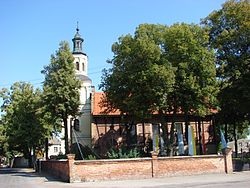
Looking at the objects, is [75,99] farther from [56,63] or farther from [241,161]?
[241,161]

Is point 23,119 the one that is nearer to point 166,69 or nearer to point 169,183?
point 166,69

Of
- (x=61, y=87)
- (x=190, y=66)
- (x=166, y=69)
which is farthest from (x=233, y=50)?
(x=61, y=87)

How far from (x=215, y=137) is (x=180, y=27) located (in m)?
21.9

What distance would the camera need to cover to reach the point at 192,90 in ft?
97.5

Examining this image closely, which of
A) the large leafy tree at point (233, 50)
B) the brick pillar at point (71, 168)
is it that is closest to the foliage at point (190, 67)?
the large leafy tree at point (233, 50)

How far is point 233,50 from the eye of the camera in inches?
1315

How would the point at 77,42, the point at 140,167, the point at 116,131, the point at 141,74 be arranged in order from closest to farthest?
the point at 140,167 < the point at 141,74 < the point at 116,131 < the point at 77,42

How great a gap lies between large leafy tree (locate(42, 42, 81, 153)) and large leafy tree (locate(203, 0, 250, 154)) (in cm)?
1401

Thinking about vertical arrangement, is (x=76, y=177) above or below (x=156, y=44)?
below

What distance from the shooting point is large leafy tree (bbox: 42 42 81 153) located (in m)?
33.4

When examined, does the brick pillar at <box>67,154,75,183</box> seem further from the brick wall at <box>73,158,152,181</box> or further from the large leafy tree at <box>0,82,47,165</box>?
the large leafy tree at <box>0,82,47,165</box>

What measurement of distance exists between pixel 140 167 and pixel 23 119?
2255 cm

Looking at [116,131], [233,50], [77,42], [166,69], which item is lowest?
[116,131]

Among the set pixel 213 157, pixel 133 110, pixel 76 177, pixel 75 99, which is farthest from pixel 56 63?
pixel 213 157
